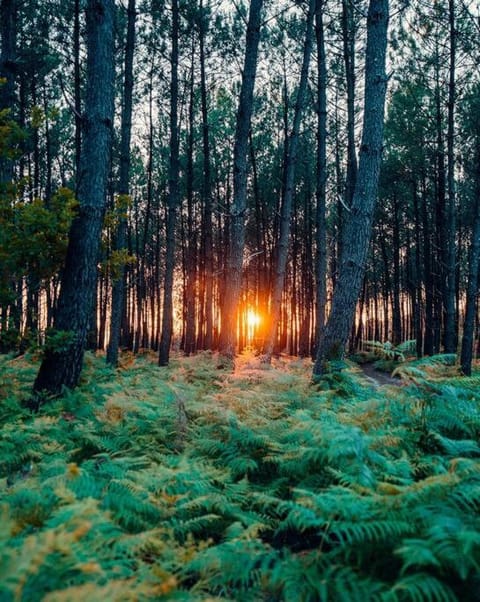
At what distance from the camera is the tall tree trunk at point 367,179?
688cm

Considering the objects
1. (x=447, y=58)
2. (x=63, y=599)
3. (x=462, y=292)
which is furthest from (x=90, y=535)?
(x=462, y=292)

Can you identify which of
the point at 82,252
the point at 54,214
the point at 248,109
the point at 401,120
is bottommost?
the point at 82,252

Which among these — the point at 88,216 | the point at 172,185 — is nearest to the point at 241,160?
the point at 172,185

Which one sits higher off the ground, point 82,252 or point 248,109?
point 248,109

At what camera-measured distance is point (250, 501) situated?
3355mm

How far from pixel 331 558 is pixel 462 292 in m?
33.2

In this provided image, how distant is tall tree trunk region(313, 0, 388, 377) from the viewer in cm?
688

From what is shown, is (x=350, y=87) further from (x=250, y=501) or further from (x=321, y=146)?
(x=250, y=501)

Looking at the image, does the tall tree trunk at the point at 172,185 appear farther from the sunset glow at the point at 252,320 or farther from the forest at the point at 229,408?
the sunset glow at the point at 252,320

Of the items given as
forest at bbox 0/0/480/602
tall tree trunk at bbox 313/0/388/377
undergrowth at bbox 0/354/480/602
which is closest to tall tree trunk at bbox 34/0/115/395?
forest at bbox 0/0/480/602

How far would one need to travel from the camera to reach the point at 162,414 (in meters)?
5.11

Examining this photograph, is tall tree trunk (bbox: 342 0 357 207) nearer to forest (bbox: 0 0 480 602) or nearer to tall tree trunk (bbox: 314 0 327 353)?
forest (bbox: 0 0 480 602)

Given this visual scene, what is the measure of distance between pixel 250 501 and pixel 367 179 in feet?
17.1

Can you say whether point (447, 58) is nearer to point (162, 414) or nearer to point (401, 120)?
point (401, 120)
